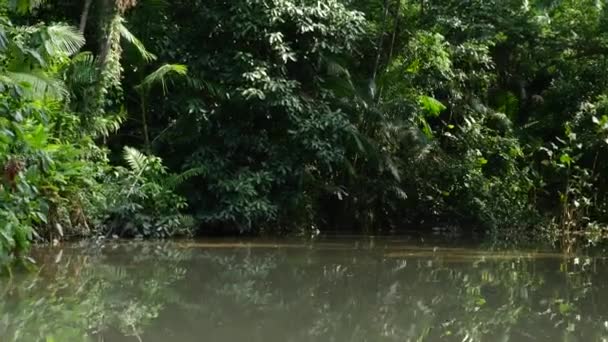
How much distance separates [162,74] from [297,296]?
18.5 feet

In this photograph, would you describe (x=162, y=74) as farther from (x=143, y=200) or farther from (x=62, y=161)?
(x=62, y=161)

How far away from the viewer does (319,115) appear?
1259 cm

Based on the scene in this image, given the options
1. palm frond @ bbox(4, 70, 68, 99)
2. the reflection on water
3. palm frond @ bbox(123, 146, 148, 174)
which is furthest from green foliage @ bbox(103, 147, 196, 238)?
palm frond @ bbox(4, 70, 68, 99)

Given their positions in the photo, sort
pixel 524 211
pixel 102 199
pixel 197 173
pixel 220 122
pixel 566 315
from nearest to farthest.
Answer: pixel 566 315 < pixel 102 199 < pixel 197 173 < pixel 220 122 < pixel 524 211

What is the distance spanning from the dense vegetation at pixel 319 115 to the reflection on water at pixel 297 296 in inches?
62.4

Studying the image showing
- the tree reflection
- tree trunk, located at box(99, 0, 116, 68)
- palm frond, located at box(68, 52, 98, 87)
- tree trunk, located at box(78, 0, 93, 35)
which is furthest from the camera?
tree trunk, located at box(78, 0, 93, 35)

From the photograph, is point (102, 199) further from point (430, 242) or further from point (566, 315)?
point (566, 315)

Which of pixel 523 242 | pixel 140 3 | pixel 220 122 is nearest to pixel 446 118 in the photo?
pixel 523 242

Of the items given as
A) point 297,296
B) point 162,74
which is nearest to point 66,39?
point 162,74

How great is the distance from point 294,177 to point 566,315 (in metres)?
6.71

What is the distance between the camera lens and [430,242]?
12258 mm

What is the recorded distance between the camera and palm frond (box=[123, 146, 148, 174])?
460 inches

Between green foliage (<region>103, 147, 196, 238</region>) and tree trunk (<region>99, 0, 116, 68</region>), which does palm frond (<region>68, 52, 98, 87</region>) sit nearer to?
tree trunk (<region>99, 0, 116, 68</region>)

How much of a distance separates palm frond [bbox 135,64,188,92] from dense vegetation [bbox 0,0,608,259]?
3 cm
